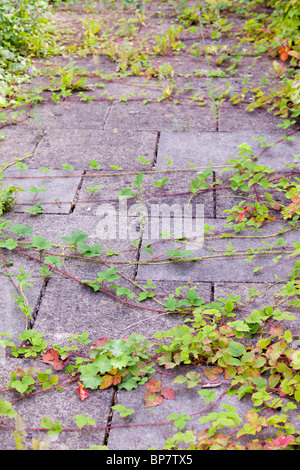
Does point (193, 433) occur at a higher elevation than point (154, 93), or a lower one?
lower

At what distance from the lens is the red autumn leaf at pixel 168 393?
2168 millimetres

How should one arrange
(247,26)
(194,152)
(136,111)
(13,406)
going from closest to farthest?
(13,406) → (194,152) → (136,111) → (247,26)

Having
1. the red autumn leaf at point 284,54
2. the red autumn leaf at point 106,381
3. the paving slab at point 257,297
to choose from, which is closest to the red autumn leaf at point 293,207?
the paving slab at point 257,297

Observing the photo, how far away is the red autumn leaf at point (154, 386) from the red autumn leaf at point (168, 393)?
0.02 meters

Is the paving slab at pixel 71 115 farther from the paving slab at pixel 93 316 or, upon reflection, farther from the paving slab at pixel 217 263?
the paving slab at pixel 93 316

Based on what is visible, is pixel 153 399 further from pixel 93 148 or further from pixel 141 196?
pixel 93 148

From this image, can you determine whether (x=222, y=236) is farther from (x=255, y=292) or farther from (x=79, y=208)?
(x=79, y=208)

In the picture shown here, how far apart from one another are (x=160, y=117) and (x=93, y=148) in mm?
736

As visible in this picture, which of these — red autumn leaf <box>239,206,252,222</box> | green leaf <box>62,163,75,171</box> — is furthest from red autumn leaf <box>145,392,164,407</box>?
green leaf <box>62,163,75,171</box>

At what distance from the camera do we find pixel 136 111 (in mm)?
4414

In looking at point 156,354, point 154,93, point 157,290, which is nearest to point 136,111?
point 154,93

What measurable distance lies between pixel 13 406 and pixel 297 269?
Result: 5.04 feet

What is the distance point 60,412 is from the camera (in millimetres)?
2137

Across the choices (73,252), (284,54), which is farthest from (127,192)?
(284,54)
